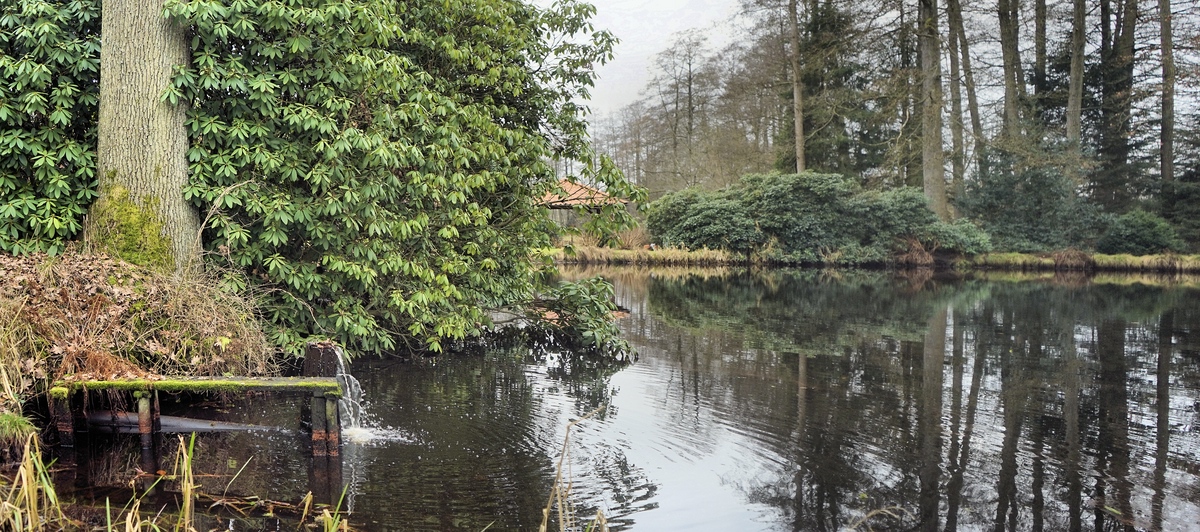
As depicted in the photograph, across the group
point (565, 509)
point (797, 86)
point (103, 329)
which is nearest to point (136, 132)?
point (103, 329)

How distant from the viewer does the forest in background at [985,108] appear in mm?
25453

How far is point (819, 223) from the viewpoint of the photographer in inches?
1088

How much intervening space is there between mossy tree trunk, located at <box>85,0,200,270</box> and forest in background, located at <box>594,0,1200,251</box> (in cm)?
2213

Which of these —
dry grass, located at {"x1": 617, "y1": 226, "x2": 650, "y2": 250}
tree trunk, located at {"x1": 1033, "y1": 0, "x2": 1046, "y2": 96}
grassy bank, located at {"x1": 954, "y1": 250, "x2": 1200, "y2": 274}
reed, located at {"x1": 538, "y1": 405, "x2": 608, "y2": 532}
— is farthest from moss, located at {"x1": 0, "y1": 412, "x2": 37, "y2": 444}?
tree trunk, located at {"x1": 1033, "y1": 0, "x2": 1046, "y2": 96}

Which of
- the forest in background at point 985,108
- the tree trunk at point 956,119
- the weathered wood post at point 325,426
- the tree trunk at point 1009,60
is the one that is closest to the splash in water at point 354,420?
the weathered wood post at point 325,426

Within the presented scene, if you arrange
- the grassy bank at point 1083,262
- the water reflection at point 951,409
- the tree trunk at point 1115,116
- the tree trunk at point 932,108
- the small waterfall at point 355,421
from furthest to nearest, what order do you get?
the tree trunk at point 1115,116, the grassy bank at point 1083,262, the tree trunk at point 932,108, the small waterfall at point 355,421, the water reflection at point 951,409

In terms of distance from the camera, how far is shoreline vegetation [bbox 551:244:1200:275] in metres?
24.8

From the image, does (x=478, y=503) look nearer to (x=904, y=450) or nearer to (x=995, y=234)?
(x=904, y=450)

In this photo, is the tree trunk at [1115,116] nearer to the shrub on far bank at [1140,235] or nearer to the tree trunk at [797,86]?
the shrub on far bank at [1140,235]

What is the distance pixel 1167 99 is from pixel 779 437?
29.3 m

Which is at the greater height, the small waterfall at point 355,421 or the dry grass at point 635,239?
the dry grass at point 635,239

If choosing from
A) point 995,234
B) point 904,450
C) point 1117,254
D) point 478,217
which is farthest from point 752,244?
point 904,450

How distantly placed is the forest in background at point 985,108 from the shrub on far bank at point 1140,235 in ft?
0.22

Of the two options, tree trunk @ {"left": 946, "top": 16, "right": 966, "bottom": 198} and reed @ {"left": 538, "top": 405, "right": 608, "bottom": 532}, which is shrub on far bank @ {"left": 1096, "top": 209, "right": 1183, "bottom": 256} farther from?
reed @ {"left": 538, "top": 405, "right": 608, "bottom": 532}
